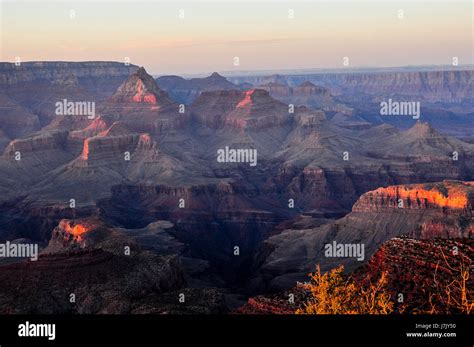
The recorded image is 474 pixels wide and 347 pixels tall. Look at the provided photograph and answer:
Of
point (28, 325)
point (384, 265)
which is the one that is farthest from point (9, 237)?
point (28, 325)

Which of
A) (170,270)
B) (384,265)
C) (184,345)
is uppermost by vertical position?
(184,345)

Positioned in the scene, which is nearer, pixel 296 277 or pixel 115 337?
pixel 115 337

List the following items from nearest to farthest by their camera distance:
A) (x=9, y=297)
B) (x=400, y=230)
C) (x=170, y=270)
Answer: (x=9, y=297) → (x=170, y=270) → (x=400, y=230)

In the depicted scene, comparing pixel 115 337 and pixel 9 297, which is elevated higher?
pixel 115 337

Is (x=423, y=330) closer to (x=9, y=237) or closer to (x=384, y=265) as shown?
(x=384, y=265)

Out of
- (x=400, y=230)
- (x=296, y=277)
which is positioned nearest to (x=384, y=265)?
(x=296, y=277)

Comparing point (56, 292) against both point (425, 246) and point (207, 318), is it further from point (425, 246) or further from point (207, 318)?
point (207, 318)

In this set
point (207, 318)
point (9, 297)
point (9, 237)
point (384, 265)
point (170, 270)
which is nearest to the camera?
point (207, 318)

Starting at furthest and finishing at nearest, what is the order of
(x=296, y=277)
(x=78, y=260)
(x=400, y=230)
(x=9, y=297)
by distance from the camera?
(x=400, y=230), (x=296, y=277), (x=78, y=260), (x=9, y=297)

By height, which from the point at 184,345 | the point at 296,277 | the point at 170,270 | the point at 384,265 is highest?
the point at 184,345
